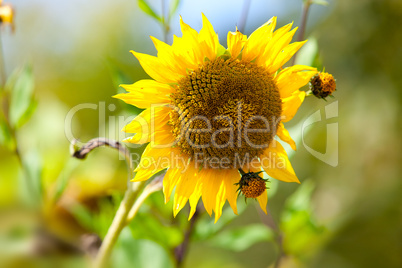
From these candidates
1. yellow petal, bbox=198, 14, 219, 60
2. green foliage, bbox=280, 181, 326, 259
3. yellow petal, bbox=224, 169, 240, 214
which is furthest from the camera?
green foliage, bbox=280, 181, 326, 259

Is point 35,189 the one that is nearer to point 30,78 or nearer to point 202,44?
point 30,78

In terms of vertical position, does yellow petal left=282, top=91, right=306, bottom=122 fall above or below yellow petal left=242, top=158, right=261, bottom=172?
above

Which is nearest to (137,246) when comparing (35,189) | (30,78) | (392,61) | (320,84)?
(35,189)

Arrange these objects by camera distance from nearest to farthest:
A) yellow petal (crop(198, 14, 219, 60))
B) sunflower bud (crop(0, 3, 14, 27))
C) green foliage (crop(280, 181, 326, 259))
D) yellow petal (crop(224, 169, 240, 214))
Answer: yellow petal (crop(198, 14, 219, 60)), yellow petal (crop(224, 169, 240, 214)), sunflower bud (crop(0, 3, 14, 27)), green foliage (crop(280, 181, 326, 259))

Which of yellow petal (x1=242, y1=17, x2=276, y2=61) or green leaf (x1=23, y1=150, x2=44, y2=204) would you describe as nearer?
yellow petal (x1=242, y1=17, x2=276, y2=61)

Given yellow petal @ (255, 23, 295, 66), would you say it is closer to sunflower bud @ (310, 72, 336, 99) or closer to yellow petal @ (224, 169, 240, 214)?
sunflower bud @ (310, 72, 336, 99)

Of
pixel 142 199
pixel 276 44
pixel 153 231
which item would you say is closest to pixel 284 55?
pixel 276 44

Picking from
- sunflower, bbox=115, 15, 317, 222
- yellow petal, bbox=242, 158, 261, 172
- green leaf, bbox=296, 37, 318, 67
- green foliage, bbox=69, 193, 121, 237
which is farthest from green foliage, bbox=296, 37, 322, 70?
green foliage, bbox=69, 193, 121, 237
